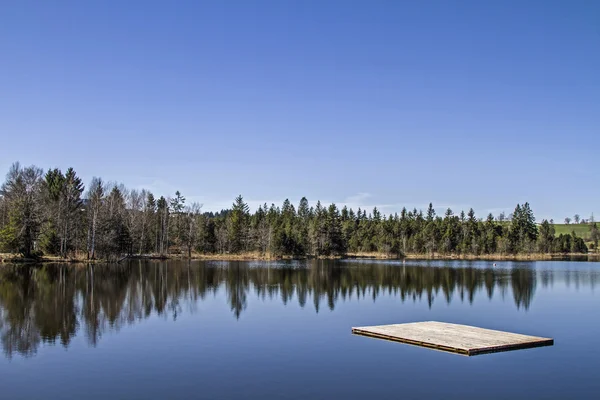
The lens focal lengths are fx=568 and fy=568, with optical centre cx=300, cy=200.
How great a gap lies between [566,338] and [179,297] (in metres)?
25.8

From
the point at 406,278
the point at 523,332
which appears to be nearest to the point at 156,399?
the point at 523,332

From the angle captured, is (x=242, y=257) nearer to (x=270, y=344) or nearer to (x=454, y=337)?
(x=270, y=344)

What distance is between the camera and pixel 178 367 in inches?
784

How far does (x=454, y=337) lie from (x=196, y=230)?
89.8 metres

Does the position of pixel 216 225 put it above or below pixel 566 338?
above

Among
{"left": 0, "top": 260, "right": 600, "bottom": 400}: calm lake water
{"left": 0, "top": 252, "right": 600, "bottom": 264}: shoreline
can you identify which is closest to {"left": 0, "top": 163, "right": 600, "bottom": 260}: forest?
{"left": 0, "top": 252, "right": 600, "bottom": 264}: shoreline

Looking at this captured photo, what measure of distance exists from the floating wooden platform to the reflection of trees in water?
10.5 meters

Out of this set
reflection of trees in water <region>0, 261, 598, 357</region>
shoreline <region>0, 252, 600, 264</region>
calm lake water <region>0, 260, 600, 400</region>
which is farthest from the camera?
shoreline <region>0, 252, 600, 264</region>

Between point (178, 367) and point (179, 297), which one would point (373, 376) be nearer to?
point (178, 367)

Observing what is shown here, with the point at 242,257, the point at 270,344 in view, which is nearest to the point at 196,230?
the point at 242,257

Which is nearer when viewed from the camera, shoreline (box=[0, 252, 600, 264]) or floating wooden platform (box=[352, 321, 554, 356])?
floating wooden platform (box=[352, 321, 554, 356])

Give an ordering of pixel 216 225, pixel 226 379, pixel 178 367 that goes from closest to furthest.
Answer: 1. pixel 226 379
2. pixel 178 367
3. pixel 216 225

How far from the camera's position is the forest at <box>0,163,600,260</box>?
76.8 m

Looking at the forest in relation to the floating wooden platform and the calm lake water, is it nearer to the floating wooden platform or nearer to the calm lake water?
the calm lake water
